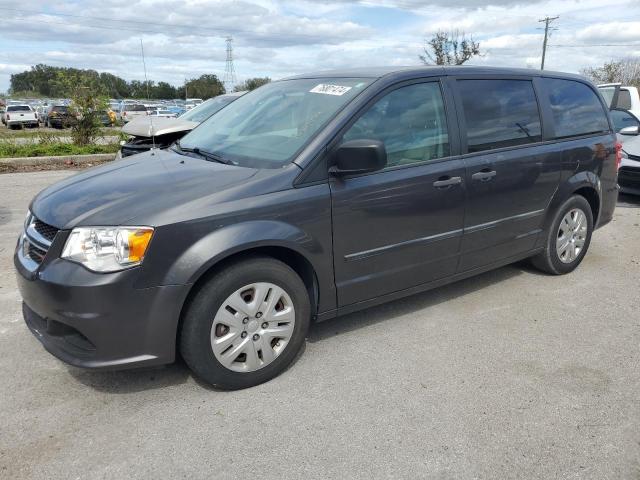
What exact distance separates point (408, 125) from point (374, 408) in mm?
1831

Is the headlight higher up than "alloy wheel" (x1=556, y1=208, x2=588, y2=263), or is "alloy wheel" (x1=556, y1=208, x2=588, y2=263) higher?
the headlight

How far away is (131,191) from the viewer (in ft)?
9.50

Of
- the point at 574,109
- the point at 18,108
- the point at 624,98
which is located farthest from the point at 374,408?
the point at 18,108

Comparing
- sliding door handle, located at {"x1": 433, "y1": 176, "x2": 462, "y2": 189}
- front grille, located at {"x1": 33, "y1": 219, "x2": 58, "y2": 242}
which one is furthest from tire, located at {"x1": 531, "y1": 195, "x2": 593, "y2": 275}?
front grille, located at {"x1": 33, "y1": 219, "x2": 58, "y2": 242}

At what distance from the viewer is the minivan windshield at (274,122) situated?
10.6 ft

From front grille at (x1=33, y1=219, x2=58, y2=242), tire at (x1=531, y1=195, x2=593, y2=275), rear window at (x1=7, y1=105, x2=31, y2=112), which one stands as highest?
rear window at (x1=7, y1=105, x2=31, y2=112)

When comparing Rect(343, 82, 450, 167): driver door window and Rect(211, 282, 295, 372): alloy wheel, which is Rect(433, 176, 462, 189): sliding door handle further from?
Rect(211, 282, 295, 372): alloy wheel

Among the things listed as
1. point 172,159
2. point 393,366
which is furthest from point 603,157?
point 172,159

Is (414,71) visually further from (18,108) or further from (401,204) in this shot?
(18,108)

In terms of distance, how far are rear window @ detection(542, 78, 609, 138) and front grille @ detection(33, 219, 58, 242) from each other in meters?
3.85

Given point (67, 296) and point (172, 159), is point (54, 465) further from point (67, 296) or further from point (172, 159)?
point (172, 159)

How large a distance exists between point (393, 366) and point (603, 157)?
304 centimetres

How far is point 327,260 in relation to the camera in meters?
3.16

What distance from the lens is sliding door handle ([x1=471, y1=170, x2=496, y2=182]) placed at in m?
3.76
